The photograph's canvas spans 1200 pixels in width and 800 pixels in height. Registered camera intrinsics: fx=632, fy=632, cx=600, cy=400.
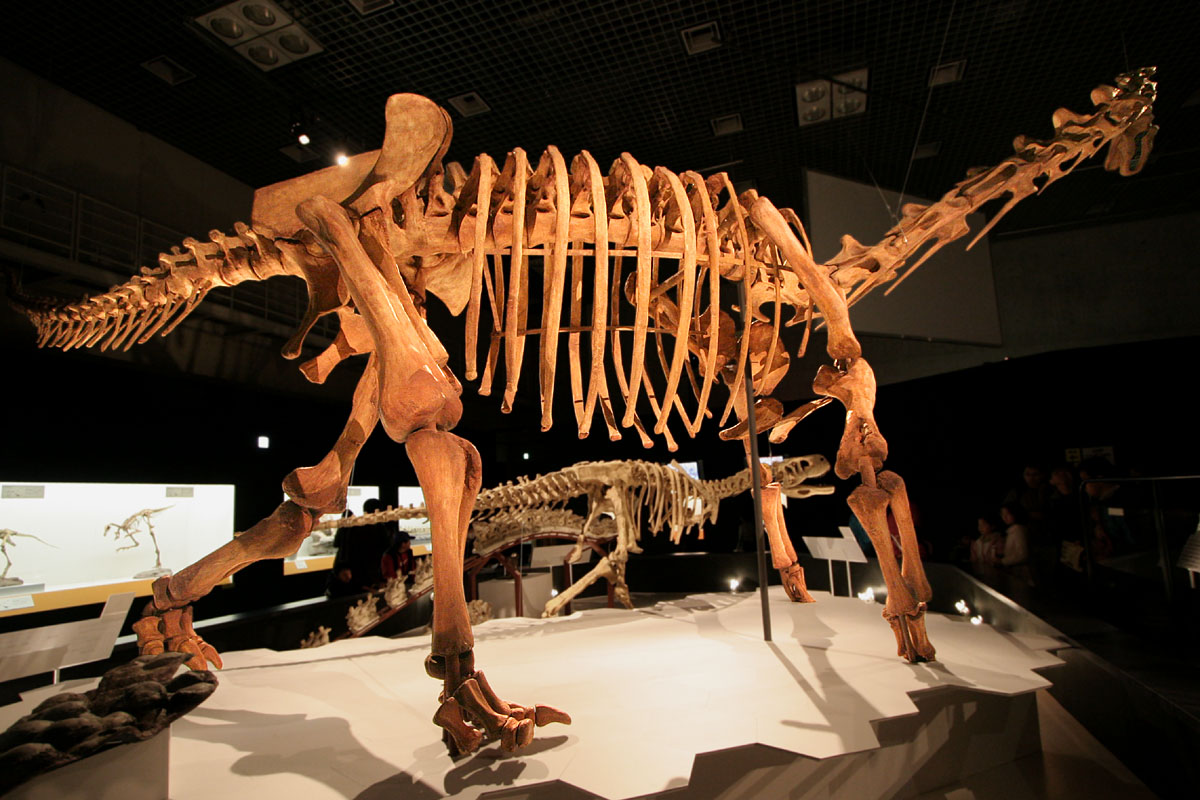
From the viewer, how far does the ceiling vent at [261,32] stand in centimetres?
435

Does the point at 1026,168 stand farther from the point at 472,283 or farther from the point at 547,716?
the point at 547,716

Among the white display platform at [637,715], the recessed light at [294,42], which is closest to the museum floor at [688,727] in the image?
A: the white display platform at [637,715]

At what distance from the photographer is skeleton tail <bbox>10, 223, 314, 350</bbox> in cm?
304

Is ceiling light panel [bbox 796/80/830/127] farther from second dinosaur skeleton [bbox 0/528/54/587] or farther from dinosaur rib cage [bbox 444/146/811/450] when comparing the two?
second dinosaur skeleton [bbox 0/528/54/587]

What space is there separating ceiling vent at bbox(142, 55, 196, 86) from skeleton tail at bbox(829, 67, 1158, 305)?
512cm

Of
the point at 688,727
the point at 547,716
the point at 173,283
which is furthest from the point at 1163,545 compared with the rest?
the point at 173,283

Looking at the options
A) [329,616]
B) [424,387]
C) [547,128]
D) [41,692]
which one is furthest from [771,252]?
[329,616]

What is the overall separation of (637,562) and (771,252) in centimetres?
502

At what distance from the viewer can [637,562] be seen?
25.0 feet

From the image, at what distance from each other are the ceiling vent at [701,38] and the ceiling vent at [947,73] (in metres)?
1.90

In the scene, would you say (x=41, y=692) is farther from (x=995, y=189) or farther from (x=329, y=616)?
(x=995, y=189)

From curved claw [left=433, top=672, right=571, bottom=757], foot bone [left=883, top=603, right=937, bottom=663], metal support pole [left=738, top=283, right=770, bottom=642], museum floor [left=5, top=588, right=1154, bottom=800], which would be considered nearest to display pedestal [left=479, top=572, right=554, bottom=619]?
museum floor [left=5, top=588, right=1154, bottom=800]

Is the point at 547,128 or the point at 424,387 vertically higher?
the point at 547,128

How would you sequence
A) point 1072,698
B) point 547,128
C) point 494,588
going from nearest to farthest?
point 1072,698 < point 547,128 < point 494,588
